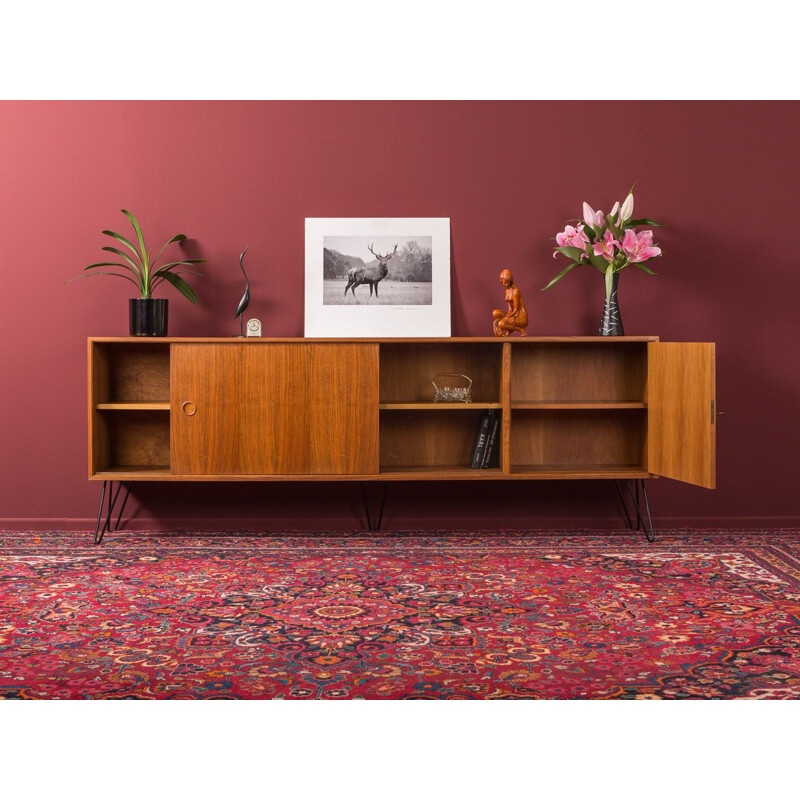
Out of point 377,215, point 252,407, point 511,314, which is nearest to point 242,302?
point 252,407

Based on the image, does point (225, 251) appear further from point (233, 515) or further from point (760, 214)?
point (760, 214)

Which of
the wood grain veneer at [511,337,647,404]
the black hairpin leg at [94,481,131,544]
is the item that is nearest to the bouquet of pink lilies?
the wood grain veneer at [511,337,647,404]

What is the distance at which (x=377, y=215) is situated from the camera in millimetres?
4340

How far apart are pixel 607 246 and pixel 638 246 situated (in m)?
0.15

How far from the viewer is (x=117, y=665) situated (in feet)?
7.93

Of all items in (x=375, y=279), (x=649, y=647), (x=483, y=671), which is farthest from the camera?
(x=375, y=279)

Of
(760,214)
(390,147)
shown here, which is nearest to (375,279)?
(390,147)

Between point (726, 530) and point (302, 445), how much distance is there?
7.38 ft

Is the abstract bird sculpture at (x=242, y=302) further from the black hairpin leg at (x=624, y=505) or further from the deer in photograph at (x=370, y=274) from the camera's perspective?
the black hairpin leg at (x=624, y=505)

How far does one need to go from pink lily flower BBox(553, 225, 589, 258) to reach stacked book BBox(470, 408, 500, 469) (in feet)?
2.98

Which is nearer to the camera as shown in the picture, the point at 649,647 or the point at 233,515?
the point at 649,647

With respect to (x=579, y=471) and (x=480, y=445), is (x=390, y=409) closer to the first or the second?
(x=480, y=445)

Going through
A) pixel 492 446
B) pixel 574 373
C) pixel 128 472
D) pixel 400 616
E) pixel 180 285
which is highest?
pixel 180 285

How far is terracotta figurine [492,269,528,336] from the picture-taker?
165 inches
